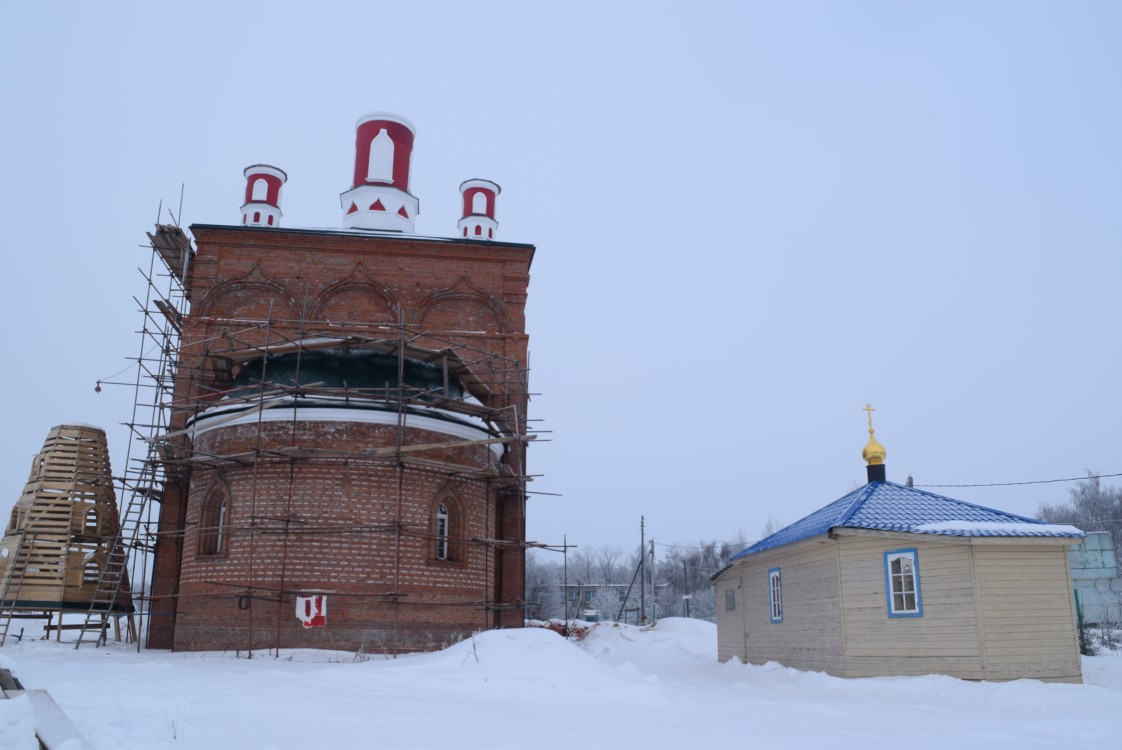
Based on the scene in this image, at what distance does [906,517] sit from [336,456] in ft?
33.1

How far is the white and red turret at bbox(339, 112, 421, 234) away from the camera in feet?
80.8

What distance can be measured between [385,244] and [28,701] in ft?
57.8

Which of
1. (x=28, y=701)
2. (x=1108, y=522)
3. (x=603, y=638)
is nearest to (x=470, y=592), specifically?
(x=603, y=638)

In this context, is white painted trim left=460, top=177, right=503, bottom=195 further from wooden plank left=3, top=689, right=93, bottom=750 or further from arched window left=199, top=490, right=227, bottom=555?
wooden plank left=3, top=689, right=93, bottom=750

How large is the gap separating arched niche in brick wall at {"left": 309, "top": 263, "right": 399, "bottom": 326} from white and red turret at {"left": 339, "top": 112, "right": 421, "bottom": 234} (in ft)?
9.57

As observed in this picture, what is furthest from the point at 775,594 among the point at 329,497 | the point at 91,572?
the point at 91,572

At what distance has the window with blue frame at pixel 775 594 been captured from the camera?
1703cm

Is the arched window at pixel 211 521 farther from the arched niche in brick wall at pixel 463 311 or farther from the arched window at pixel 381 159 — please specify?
the arched window at pixel 381 159

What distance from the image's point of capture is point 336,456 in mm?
16375

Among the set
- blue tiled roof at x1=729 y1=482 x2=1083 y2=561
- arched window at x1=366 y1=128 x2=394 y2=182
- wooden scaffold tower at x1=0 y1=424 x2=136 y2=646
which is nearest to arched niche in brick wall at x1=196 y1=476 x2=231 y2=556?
wooden scaffold tower at x1=0 y1=424 x2=136 y2=646

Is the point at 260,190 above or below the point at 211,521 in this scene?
above

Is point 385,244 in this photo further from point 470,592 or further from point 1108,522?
point 1108,522

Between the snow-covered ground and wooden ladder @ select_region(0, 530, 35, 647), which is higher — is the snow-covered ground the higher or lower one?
the lower one

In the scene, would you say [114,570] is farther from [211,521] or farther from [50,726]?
[50,726]
